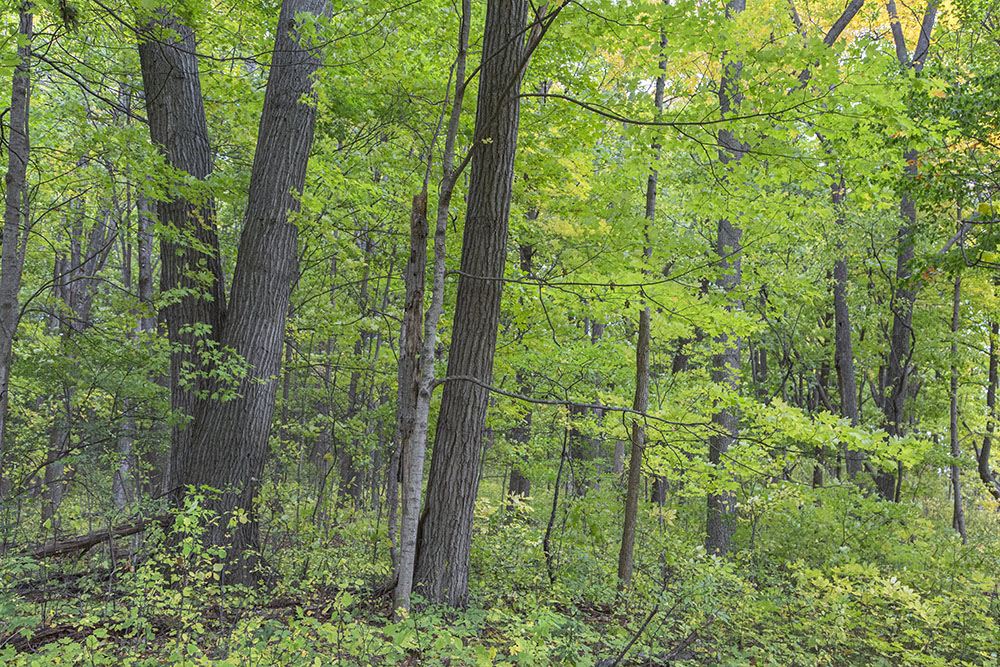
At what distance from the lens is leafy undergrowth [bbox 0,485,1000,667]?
363 cm

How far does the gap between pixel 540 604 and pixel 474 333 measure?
2.68m

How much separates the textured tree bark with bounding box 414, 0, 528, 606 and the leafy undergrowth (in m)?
0.43

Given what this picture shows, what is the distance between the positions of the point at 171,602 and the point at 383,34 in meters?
5.40

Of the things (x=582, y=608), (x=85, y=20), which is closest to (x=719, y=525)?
(x=582, y=608)

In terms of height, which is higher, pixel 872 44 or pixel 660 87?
pixel 660 87

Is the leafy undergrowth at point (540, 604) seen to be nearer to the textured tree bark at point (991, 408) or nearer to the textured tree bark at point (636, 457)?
the textured tree bark at point (636, 457)

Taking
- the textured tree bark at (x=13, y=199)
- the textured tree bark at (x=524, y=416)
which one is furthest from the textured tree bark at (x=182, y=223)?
the textured tree bark at (x=524, y=416)

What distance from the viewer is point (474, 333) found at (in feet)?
15.1

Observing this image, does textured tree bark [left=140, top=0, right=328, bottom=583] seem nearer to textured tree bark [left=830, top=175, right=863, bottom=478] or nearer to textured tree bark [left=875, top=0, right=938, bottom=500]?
textured tree bark [left=875, top=0, right=938, bottom=500]

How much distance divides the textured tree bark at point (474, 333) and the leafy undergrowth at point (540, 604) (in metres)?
0.43

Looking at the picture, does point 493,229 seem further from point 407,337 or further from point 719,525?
point 719,525

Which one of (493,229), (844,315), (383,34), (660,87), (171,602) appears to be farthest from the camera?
(844,315)

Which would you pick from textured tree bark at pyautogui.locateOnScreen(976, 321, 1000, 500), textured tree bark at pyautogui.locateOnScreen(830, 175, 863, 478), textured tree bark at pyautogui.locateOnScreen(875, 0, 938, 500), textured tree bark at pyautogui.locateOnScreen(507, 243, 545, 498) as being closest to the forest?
textured tree bark at pyautogui.locateOnScreen(507, 243, 545, 498)

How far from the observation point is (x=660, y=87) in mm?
6547
